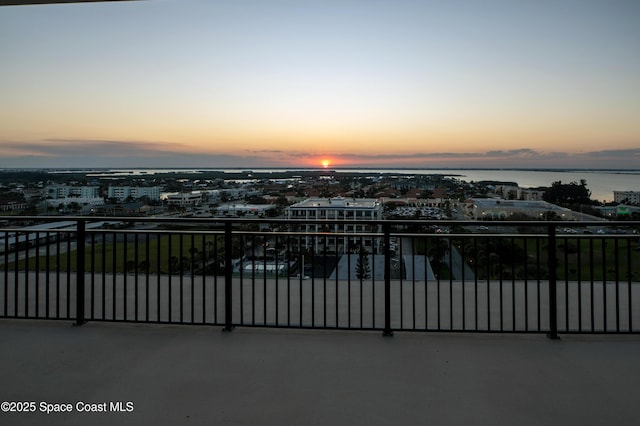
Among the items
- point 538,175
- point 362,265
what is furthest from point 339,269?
point 538,175

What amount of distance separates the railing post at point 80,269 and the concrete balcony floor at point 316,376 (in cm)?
14

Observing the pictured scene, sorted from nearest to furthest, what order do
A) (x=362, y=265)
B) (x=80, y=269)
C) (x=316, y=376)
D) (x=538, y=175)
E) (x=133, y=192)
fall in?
(x=316, y=376), (x=80, y=269), (x=362, y=265), (x=133, y=192), (x=538, y=175)

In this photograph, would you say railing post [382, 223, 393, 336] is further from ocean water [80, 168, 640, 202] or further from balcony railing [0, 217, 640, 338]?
ocean water [80, 168, 640, 202]

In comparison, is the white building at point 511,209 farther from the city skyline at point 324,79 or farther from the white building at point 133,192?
the white building at point 133,192

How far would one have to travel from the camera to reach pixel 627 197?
4.78m

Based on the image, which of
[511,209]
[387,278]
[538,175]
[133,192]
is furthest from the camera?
[538,175]

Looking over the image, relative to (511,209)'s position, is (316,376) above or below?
below

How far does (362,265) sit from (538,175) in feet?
12.2

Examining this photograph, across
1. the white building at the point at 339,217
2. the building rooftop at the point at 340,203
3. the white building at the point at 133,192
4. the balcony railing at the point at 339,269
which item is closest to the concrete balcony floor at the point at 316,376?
the balcony railing at the point at 339,269

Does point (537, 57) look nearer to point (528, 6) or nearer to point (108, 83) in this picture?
point (528, 6)

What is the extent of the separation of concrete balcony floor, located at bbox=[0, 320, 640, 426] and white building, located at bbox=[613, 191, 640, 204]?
103 inches

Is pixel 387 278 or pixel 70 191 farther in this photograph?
pixel 70 191

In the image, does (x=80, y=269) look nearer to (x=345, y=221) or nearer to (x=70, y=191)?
(x=345, y=221)

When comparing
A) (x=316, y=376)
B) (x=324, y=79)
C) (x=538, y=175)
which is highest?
(x=324, y=79)
